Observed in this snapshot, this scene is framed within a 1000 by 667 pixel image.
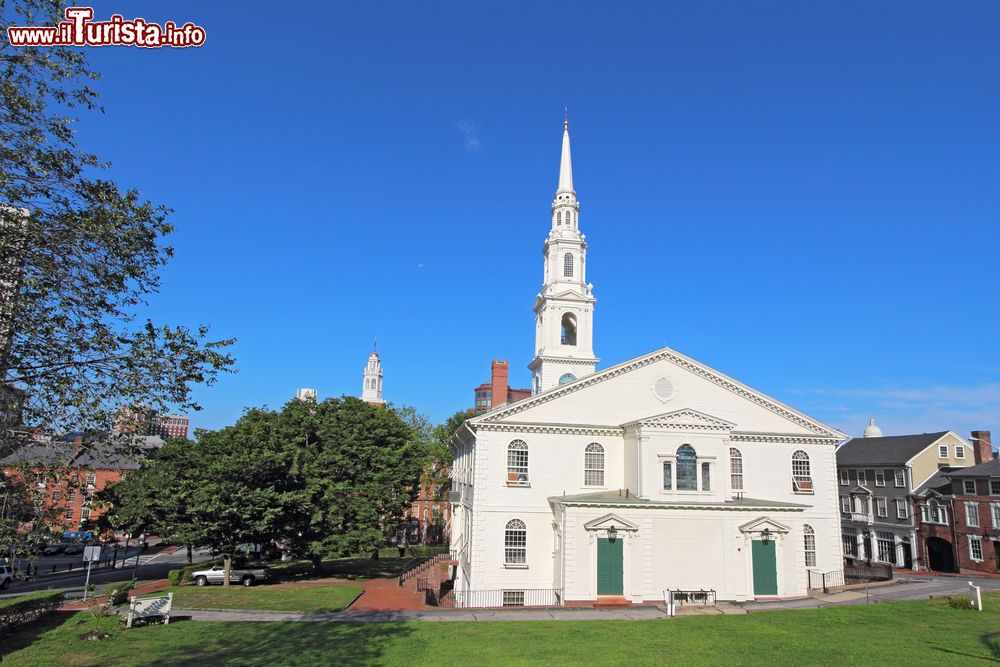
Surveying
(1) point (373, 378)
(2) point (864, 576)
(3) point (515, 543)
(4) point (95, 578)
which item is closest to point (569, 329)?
(3) point (515, 543)

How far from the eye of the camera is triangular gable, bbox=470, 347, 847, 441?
107 feet

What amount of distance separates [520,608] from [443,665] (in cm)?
1058

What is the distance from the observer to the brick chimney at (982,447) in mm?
50750

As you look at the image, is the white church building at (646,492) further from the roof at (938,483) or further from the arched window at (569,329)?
the roof at (938,483)

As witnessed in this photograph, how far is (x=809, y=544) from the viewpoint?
34.1 metres

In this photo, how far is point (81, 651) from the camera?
18.8 metres

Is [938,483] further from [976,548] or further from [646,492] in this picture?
[646,492]

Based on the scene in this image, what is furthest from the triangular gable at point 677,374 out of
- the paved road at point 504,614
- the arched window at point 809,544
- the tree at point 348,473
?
the paved road at point 504,614

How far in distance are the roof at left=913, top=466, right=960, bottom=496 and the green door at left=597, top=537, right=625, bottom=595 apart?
109 ft

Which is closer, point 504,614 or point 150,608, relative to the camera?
point 150,608

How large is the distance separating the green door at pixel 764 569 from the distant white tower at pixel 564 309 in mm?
15131

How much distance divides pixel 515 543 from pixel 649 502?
700 cm

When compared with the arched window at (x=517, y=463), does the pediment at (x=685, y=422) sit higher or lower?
higher

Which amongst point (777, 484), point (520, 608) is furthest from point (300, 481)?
point (777, 484)
